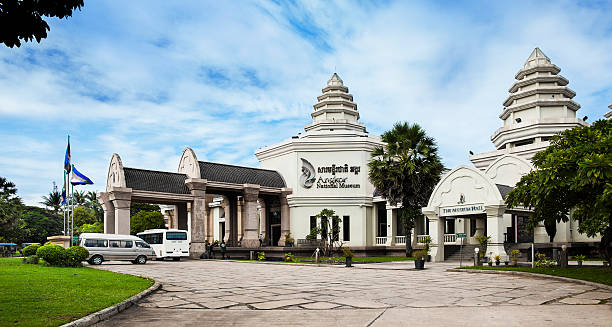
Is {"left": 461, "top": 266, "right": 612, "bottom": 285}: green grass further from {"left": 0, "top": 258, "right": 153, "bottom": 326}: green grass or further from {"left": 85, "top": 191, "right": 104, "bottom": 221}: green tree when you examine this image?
{"left": 85, "top": 191, "right": 104, "bottom": 221}: green tree

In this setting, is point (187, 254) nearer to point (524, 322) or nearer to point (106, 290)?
point (106, 290)

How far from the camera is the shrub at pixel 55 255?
23.4 metres

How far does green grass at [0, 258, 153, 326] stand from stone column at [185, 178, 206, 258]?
2174 cm

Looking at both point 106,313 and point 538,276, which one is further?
point 538,276

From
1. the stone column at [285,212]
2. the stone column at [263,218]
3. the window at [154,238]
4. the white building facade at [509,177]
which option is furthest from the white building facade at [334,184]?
the window at [154,238]

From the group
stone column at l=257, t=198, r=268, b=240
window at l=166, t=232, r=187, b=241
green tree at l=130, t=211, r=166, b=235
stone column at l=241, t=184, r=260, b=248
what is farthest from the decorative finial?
green tree at l=130, t=211, r=166, b=235

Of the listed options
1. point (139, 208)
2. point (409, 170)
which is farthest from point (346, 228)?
point (139, 208)

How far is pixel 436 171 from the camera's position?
1346 inches

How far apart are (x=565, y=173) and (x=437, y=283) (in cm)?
501

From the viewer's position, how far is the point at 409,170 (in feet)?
111

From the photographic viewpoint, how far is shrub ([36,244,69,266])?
76.6 feet

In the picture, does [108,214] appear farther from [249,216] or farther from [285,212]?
[285,212]

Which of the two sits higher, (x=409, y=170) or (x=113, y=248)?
(x=409, y=170)

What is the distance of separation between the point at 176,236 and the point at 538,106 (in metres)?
31.8
